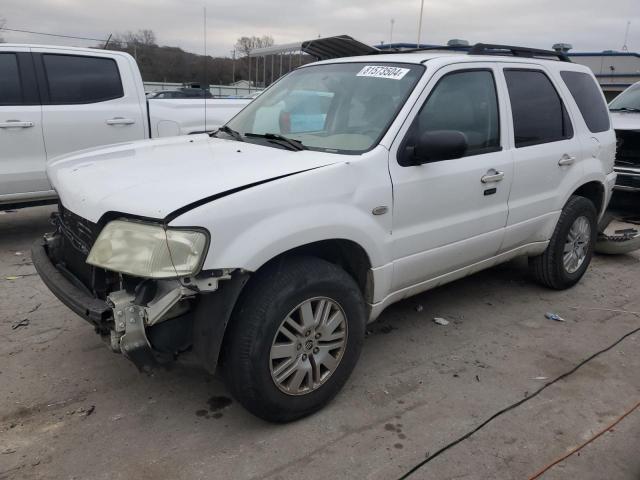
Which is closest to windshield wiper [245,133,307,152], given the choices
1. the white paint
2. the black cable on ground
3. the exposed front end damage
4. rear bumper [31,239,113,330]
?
the white paint

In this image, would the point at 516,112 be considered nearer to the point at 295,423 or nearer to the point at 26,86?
the point at 295,423

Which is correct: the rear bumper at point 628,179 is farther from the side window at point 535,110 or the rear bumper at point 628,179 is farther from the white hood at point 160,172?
the white hood at point 160,172

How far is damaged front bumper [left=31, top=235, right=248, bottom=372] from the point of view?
7.89ft

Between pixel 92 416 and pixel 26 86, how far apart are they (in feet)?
13.6

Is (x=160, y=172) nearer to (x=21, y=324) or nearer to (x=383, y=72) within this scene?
(x=383, y=72)

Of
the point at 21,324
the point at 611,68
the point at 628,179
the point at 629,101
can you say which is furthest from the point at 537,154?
the point at 611,68

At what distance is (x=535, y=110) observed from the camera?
420 cm

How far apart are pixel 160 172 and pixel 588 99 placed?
387cm

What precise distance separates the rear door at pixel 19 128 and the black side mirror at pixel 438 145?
14.1 feet

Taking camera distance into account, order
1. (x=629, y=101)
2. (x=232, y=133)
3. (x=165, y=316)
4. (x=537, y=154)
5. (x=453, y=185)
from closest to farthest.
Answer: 1. (x=165, y=316)
2. (x=453, y=185)
3. (x=232, y=133)
4. (x=537, y=154)
5. (x=629, y=101)

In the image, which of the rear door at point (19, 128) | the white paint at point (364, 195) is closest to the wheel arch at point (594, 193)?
the white paint at point (364, 195)

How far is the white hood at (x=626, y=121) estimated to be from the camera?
23.1 ft

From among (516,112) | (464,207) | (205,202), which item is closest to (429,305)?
(464,207)

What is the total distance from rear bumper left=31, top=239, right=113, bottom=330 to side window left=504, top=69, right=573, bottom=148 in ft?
9.94
